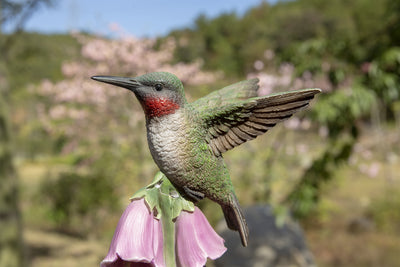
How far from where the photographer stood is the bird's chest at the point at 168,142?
478 millimetres

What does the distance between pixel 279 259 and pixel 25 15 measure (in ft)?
12.8

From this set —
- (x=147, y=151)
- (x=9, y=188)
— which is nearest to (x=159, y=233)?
(x=9, y=188)

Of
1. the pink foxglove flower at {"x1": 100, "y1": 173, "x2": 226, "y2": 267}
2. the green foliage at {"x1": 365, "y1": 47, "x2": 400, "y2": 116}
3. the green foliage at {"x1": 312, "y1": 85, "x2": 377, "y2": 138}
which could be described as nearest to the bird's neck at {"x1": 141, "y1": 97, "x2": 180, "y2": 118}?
the pink foxglove flower at {"x1": 100, "y1": 173, "x2": 226, "y2": 267}

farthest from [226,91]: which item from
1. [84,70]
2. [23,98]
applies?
[23,98]

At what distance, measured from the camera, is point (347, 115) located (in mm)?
2566

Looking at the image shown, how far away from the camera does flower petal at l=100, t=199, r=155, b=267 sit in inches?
18.7

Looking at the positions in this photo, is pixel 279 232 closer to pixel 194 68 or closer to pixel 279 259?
pixel 279 259

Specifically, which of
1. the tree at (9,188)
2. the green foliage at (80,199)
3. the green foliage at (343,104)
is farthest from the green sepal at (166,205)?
the green foliage at (80,199)

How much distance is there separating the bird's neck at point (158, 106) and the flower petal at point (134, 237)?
0.44 feet

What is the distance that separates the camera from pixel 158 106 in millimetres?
480

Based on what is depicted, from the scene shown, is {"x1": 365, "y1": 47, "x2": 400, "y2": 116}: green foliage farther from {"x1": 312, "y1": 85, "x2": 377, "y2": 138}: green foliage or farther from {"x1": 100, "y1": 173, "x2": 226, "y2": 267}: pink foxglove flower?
{"x1": 100, "y1": 173, "x2": 226, "y2": 267}: pink foxglove flower

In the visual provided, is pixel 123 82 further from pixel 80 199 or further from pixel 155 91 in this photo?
Result: pixel 80 199

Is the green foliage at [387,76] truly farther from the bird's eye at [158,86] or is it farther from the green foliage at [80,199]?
the green foliage at [80,199]

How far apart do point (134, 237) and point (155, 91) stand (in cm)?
22
